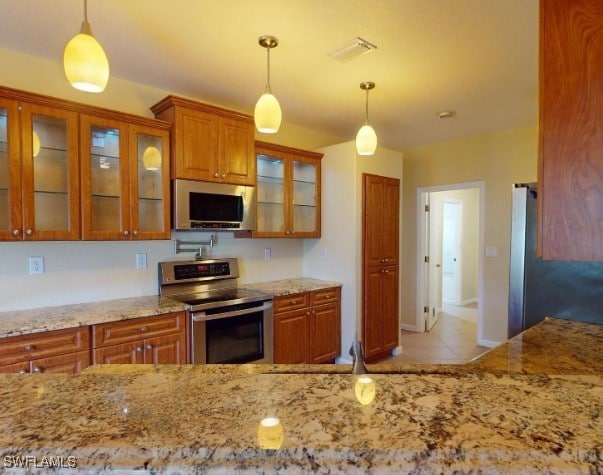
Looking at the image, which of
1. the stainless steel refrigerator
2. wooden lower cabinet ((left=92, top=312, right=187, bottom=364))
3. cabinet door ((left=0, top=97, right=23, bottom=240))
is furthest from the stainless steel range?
the stainless steel refrigerator

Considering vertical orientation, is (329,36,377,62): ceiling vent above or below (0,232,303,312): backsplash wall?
above

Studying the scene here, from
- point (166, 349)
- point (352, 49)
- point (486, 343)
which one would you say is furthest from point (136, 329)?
point (486, 343)

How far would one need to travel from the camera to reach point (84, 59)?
1.42 meters

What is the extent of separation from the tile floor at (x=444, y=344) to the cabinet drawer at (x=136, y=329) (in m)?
2.37

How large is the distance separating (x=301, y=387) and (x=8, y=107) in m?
2.48

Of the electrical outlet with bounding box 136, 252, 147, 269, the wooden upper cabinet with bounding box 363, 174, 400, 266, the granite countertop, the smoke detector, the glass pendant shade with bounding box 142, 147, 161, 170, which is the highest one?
the smoke detector

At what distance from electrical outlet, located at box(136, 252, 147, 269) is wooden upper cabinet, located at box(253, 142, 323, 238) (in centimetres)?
96

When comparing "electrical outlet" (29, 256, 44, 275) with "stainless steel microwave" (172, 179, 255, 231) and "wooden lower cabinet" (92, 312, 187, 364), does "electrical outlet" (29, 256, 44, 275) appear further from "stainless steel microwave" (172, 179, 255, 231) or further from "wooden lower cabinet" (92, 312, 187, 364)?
"stainless steel microwave" (172, 179, 255, 231)

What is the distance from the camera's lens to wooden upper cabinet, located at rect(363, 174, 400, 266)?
3.65 meters

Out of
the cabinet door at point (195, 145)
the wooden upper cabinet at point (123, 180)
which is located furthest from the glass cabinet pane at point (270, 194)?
the wooden upper cabinet at point (123, 180)

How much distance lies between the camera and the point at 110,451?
53cm

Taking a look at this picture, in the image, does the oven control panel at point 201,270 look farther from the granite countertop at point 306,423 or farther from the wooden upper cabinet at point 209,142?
the granite countertop at point 306,423

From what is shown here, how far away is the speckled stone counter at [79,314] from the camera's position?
6.73 ft

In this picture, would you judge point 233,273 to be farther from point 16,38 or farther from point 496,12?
point 496,12
